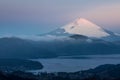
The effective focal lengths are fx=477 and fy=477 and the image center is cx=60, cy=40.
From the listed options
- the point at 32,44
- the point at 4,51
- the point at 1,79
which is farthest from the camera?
the point at 32,44

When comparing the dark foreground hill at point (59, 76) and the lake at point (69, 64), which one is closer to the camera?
the dark foreground hill at point (59, 76)

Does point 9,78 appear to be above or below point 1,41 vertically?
below

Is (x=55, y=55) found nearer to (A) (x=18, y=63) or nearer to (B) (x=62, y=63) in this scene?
(B) (x=62, y=63)

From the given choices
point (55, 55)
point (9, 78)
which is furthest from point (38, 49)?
point (9, 78)

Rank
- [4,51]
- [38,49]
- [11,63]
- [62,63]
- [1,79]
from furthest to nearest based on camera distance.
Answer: [38,49]
[4,51]
[62,63]
[11,63]
[1,79]

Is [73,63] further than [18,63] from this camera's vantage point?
Yes

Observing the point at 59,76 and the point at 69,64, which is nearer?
the point at 59,76

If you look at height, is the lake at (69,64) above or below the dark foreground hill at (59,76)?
above

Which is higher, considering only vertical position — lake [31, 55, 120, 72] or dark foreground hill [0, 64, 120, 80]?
lake [31, 55, 120, 72]

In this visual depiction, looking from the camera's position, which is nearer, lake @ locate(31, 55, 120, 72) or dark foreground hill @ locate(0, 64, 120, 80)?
dark foreground hill @ locate(0, 64, 120, 80)

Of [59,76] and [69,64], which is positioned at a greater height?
[69,64]
